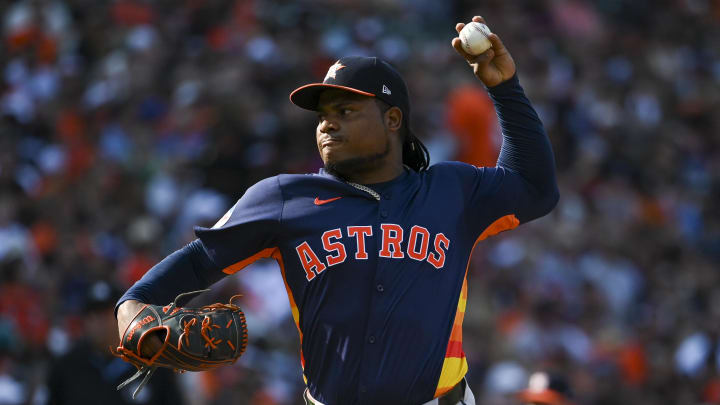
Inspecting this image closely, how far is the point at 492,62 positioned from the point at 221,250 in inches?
44.8

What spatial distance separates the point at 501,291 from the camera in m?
9.30

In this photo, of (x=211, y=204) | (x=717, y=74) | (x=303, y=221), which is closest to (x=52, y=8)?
(x=211, y=204)

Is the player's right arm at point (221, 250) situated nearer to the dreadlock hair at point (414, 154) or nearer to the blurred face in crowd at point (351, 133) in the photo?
the blurred face in crowd at point (351, 133)

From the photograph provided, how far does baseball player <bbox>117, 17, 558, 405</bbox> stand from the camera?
335cm

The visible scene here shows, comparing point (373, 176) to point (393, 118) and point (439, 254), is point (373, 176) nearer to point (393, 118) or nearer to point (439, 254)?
point (393, 118)

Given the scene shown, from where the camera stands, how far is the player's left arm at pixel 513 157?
12.0 feet

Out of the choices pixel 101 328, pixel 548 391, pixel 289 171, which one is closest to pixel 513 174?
pixel 548 391

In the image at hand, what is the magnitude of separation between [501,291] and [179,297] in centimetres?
627

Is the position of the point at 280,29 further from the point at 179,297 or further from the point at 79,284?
the point at 179,297

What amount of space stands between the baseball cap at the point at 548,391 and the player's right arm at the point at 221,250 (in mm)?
2455

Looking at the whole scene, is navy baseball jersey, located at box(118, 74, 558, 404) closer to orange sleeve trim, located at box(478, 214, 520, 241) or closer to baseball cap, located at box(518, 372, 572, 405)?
orange sleeve trim, located at box(478, 214, 520, 241)

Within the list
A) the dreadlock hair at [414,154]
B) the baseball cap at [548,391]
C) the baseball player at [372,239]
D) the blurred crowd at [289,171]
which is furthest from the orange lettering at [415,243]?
the blurred crowd at [289,171]

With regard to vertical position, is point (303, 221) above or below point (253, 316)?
above

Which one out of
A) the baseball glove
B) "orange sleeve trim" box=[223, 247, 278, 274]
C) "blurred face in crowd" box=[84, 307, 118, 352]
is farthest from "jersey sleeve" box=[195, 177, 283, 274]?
"blurred face in crowd" box=[84, 307, 118, 352]
